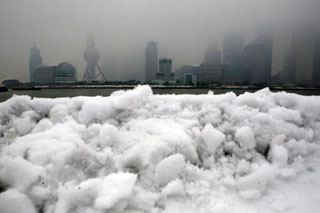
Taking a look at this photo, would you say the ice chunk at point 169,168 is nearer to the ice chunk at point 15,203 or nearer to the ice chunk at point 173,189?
the ice chunk at point 173,189

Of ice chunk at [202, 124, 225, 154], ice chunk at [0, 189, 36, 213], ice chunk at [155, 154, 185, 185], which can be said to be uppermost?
ice chunk at [202, 124, 225, 154]

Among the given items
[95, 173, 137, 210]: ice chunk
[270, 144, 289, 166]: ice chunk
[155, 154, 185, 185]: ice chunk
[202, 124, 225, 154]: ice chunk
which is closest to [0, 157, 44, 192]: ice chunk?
[95, 173, 137, 210]: ice chunk

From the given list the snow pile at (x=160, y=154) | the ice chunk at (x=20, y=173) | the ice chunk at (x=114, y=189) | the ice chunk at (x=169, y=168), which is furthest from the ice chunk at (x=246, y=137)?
the ice chunk at (x=20, y=173)

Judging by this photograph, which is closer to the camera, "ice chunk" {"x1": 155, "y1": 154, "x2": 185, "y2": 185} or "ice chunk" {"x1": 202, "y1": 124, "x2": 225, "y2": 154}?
"ice chunk" {"x1": 155, "y1": 154, "x2": 185, "y2": 185}

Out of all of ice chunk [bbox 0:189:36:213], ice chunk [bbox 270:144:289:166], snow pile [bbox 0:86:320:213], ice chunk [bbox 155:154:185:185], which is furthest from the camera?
ice chunk [bbox 270:144:289:166]

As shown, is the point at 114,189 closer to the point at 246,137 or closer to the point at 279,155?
the point at 246,137

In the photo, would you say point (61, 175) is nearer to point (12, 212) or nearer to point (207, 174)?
point (12, 212)

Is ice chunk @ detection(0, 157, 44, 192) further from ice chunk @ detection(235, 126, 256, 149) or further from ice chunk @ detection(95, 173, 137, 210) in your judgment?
ice chunk @ detection(235, 126, 256, 149)

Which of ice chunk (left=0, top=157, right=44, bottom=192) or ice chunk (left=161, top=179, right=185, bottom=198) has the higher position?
ice chunk (left=0, top=157, right=44, bottom=192)
